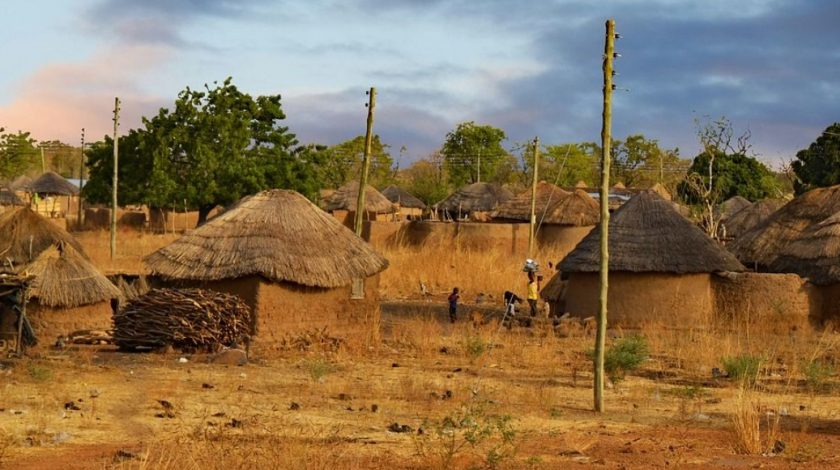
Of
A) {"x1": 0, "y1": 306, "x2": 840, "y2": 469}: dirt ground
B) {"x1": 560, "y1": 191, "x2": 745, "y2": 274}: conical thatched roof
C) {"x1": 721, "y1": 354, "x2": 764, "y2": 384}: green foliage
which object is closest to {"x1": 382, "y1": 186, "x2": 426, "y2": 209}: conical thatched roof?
{"x1": 560, "y1": 191, "x2": 745, "y2": 274}: conical thatched roof

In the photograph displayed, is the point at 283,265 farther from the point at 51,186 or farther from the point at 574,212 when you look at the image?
the point at 51,186

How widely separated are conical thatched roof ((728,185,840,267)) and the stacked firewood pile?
10.9 meters

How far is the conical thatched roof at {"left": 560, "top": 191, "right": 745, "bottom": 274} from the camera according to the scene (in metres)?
19.2

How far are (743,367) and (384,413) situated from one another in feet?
15.1

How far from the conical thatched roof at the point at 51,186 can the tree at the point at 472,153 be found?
21.2 meters

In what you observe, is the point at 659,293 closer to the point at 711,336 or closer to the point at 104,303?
the point at 711,336

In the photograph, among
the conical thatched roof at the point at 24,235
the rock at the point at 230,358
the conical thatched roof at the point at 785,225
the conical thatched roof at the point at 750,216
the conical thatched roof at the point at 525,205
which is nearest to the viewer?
the rock at the point at 230,358

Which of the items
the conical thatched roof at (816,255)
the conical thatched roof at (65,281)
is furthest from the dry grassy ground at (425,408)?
the conical thatched roof at (816,255)

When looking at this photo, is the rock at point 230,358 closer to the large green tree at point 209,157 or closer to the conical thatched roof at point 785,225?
the conical thatched roof at point 785,225

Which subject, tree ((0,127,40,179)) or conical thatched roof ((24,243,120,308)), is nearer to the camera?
conical thatched roof ((24,243,120,308))

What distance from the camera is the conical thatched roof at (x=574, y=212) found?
33688 mm

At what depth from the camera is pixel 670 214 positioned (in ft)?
66.2

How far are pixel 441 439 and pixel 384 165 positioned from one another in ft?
214

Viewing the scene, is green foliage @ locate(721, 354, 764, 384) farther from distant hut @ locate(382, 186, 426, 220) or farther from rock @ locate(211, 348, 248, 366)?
distant hut @ locate(382, 186, 426, 220)
